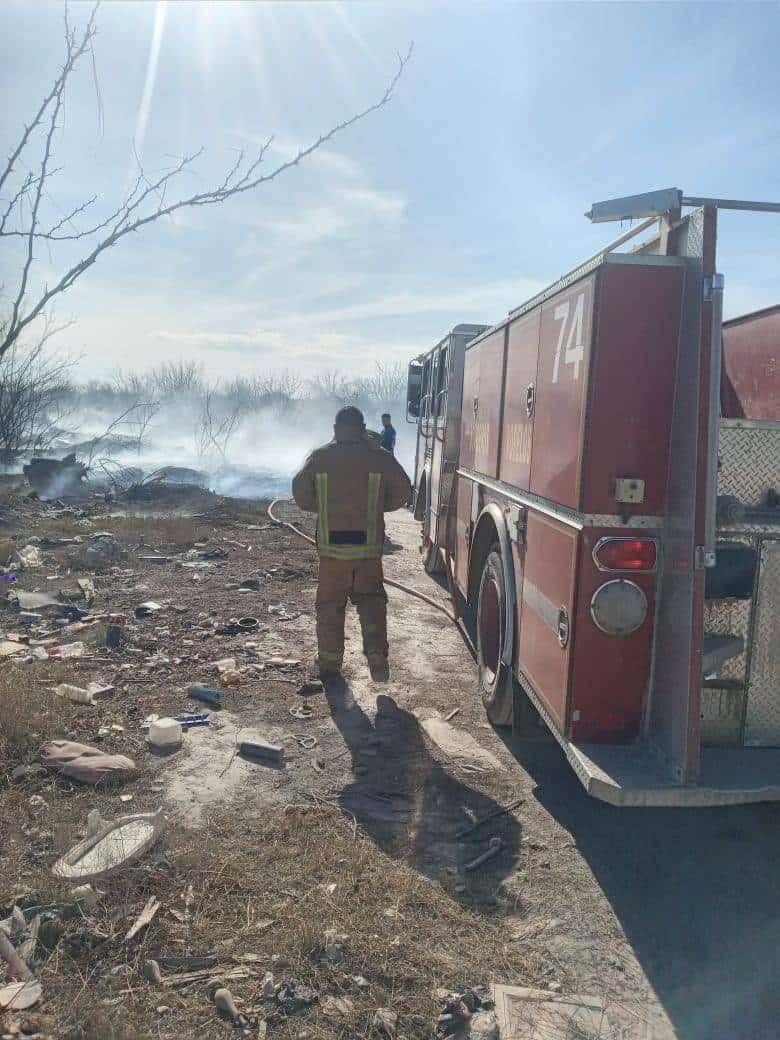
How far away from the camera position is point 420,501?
403 inches

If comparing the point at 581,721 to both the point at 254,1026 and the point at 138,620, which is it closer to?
the point at 254,1026

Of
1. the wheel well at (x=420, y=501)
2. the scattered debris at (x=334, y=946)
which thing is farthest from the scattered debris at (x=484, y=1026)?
the wheel well at (x=420, y=501)

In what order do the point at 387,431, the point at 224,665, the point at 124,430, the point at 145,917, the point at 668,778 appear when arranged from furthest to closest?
the point at 124,430 → the point at 387,431 → the point at 224,665 → the point at 668,778 → the point at 145,917

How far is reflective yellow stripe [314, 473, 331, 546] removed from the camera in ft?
16.1

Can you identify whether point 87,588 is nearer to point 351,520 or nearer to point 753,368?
point 351,520

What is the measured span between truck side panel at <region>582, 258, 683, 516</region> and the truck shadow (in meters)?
1.56

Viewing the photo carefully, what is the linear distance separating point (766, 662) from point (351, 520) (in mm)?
2738

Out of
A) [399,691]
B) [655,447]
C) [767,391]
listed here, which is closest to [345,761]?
[399,691]

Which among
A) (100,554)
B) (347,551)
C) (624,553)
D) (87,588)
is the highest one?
(624,553)

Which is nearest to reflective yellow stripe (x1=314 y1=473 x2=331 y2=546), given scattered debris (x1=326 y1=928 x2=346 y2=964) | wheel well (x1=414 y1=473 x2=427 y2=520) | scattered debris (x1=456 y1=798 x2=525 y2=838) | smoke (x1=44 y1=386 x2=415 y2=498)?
scattered debris (x1=456 y1=798 x2=525 y2=838)

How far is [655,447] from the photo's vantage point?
277 cm

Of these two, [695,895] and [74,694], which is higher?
[74,694]

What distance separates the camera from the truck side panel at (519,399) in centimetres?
377

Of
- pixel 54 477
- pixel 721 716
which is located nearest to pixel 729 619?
pixel 721 716
